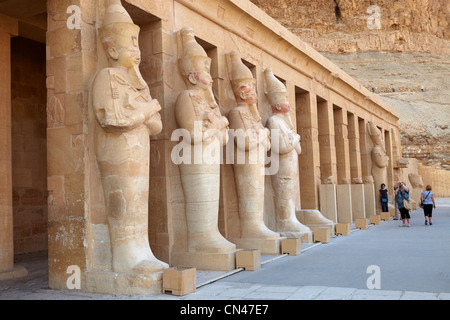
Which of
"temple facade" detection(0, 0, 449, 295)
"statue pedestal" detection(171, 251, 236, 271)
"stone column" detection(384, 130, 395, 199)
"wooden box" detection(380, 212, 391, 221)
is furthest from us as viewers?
"stone column" detection(384, 130, 395, 199)

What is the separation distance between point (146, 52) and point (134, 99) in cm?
176

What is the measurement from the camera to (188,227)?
6.36 meters

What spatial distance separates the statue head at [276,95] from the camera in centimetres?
888

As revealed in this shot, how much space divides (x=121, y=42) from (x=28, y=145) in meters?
4.26

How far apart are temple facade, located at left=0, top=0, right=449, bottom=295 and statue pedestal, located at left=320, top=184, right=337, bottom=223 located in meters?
1.55

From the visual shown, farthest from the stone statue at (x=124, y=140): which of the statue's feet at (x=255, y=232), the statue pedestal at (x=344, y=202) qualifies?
the statue pedestal at (x=344, y=202)

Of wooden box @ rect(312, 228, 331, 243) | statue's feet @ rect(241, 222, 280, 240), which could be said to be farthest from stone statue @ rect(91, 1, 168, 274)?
wooden box @ rect(312, 228, 331, 243)

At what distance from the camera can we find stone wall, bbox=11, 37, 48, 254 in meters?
8.34

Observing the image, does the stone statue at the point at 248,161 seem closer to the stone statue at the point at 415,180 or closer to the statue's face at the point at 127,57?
the statue's face at the point at 127,57

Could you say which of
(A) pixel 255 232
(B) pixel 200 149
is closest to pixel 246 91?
(B) pixel 200 149

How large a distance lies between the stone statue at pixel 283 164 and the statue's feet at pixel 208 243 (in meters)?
2.67

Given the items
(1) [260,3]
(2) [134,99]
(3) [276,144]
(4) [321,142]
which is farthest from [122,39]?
(1) [260,3]

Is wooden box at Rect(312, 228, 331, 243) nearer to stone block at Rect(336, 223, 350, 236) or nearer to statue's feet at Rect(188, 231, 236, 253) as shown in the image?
stone block at Rect(336, 223, 350, 236)
